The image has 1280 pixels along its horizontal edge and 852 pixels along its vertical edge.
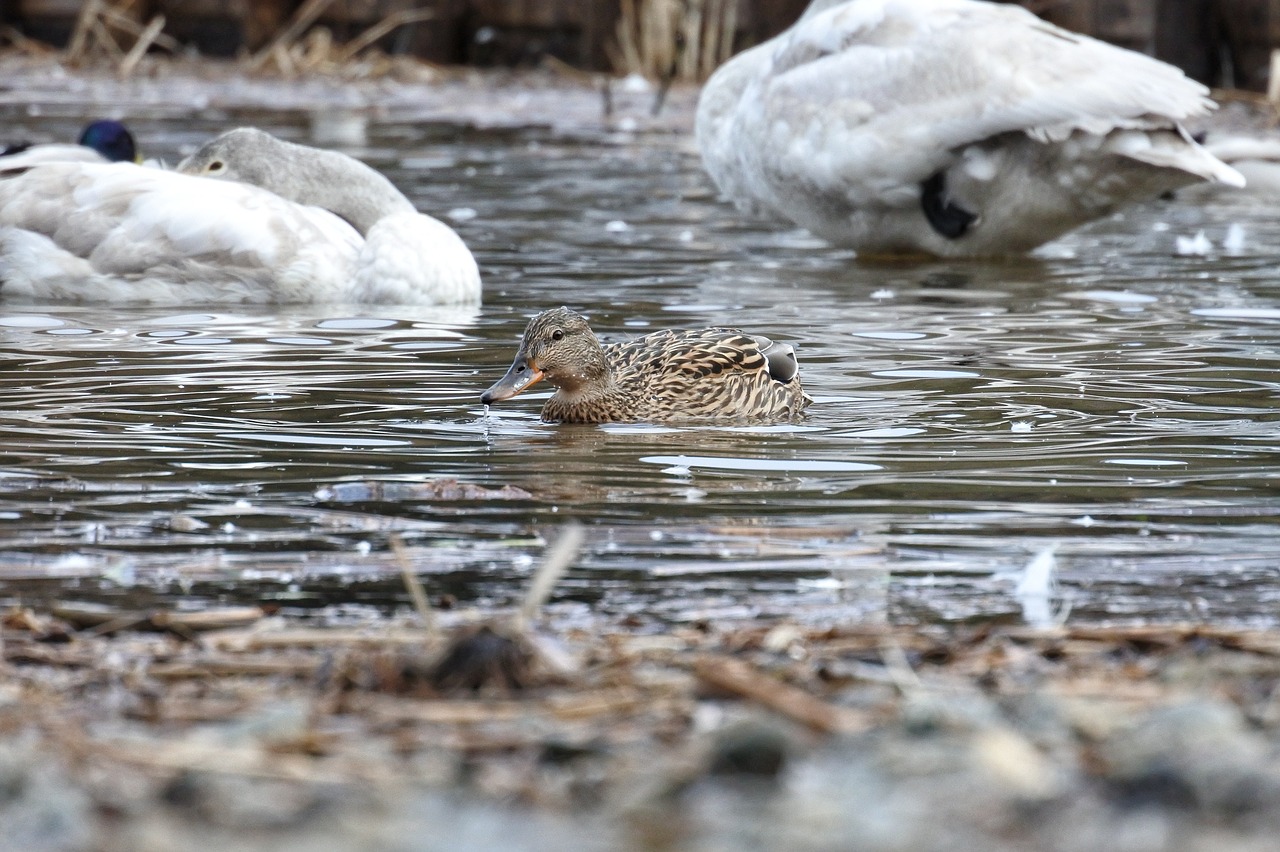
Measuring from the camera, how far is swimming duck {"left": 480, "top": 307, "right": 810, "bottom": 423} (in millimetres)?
6371

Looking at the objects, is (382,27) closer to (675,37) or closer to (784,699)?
(675,37)

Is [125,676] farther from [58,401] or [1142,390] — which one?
[1142,390]

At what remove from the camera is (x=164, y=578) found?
14.2 feet

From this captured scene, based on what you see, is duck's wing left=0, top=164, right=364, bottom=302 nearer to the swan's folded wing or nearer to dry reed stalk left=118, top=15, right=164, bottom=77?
the swan's folded wing

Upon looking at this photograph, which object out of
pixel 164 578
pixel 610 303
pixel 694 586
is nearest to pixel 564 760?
pixel 694 586

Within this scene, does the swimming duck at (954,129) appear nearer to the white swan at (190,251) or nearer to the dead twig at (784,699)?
the white swan at (190,251)

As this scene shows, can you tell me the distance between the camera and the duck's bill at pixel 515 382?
20.4ft

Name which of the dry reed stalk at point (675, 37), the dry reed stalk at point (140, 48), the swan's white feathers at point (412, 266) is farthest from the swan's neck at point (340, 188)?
the dry reed stalk at point (140, 48)

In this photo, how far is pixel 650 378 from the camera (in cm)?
661

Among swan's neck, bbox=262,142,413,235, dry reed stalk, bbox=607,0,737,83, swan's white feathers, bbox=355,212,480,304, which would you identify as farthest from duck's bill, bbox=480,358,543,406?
dry reed stalk, bbox=607,0,737,83

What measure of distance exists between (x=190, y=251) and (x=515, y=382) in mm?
2851

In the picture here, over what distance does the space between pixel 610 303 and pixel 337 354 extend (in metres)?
1.64

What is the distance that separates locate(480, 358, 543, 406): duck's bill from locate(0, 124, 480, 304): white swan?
91.4 inches

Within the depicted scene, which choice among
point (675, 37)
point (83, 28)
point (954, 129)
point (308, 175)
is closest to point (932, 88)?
point (954, 129)
